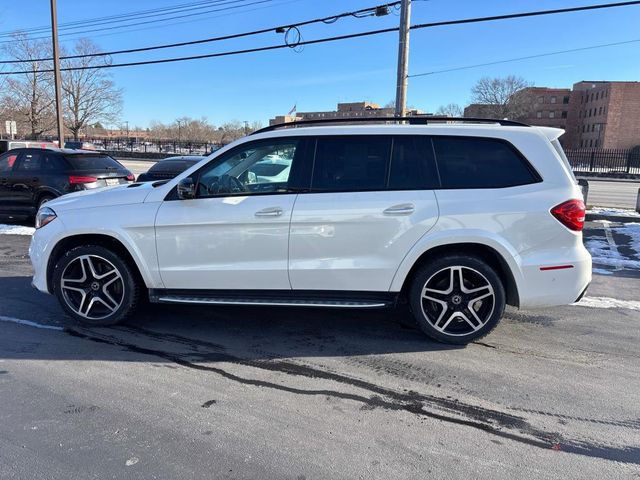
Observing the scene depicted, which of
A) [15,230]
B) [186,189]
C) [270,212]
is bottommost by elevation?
[15,230]

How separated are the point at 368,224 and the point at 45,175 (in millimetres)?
7755

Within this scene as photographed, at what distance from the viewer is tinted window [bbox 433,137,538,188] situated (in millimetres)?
3938

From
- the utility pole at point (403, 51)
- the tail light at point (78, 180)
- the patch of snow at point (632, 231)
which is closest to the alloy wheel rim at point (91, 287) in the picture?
the tail light at point (78, 180)

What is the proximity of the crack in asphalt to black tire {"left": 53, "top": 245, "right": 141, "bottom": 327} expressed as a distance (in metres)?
0.29

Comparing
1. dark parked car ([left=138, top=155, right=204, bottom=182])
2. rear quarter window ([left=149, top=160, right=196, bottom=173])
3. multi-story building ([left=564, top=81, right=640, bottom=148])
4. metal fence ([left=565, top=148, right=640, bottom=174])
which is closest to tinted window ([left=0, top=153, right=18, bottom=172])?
dark parked car ([left=138, top=155, right=204, bottom=182])

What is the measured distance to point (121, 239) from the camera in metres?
4.24

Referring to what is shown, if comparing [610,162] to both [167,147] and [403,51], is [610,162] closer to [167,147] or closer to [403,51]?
[403,51]

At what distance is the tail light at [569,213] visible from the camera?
12.5 ft

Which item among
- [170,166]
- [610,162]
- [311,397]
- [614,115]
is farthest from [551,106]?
[311,397]

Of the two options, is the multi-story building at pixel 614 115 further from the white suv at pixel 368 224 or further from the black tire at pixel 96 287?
the black tire at pixel 96 287

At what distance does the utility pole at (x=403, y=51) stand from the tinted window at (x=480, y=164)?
10452 millimetres

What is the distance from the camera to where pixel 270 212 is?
157 inches

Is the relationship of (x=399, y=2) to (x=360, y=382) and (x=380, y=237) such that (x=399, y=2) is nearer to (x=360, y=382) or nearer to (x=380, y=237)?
(x=380, y=237)

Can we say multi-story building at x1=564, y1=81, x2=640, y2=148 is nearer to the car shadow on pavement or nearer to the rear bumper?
the rear bumper
